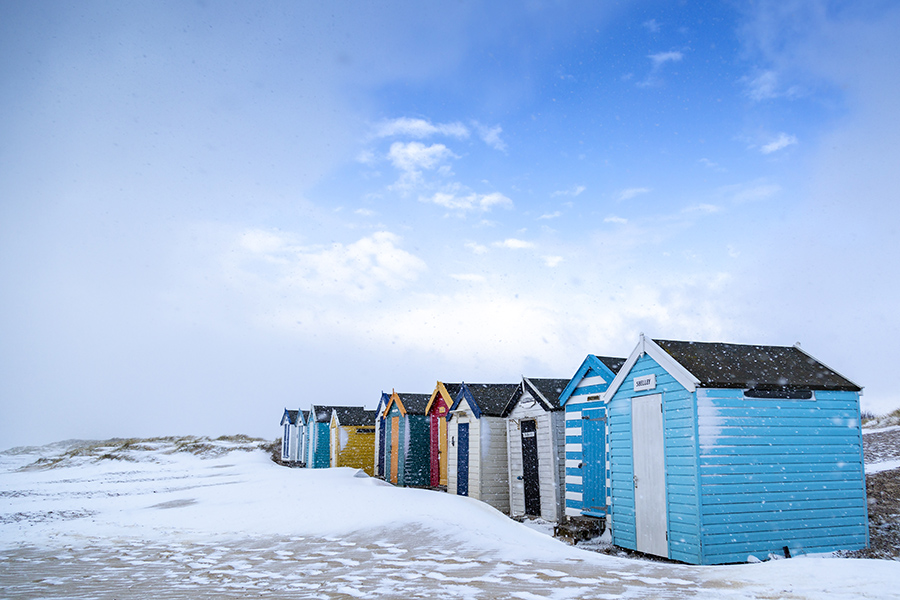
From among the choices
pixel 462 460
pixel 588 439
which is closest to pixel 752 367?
pixel 588 439

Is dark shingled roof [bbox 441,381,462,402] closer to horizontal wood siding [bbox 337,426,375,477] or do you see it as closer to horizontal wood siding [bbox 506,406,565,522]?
horizontal wood siding [bbox 506,406,565,522]

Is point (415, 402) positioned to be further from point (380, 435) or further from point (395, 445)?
point (380, 435)

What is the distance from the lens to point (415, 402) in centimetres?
2705

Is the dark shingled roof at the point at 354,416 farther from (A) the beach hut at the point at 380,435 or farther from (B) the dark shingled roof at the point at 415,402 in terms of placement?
(B) the dark shingled roof at the point at 415,402

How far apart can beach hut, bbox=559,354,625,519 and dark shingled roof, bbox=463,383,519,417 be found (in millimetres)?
4181

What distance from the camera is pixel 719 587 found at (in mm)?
6711

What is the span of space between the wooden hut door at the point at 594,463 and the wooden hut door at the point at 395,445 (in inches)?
542

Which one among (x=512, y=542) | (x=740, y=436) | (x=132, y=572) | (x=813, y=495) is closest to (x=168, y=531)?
(x=132, y=572)

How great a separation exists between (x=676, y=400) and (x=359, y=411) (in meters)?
26.3

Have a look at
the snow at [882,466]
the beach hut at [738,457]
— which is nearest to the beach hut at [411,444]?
the beach hut at [738,457]

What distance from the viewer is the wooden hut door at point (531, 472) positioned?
17312 mm

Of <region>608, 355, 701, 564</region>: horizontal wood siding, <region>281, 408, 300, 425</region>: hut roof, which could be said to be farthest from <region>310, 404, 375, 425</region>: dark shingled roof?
<region>608, 355, 701, 564</region>: horizontal wood siding

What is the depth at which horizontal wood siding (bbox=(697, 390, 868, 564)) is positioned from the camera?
10711 mm

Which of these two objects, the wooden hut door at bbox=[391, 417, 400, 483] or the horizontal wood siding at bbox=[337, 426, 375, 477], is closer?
the wooden hut door at bbox=[391, 417, 400, 483]
